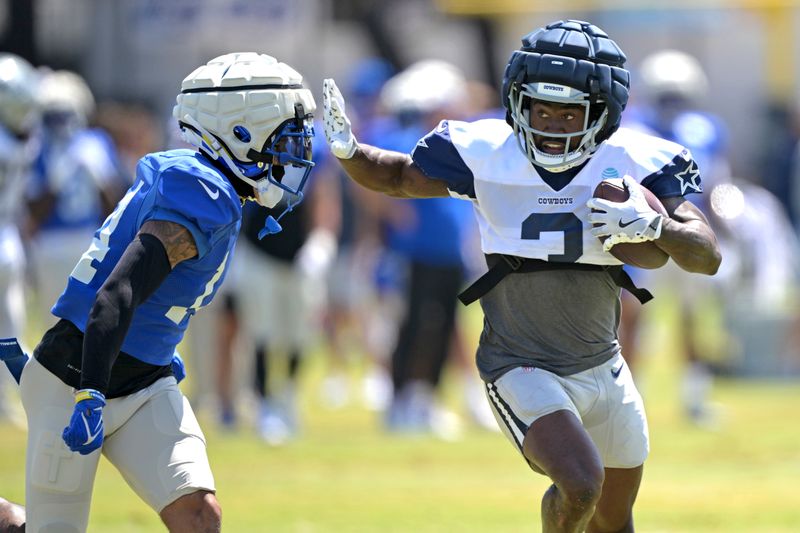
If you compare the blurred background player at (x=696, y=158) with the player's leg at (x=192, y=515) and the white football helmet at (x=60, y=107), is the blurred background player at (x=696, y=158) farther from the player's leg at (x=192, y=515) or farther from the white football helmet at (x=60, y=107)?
the player's leg at (x=192, y=515)

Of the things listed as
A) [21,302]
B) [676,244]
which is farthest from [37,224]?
[676,244]

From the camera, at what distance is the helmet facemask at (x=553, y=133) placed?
4945 mm

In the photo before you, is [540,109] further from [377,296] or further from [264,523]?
[377,296]

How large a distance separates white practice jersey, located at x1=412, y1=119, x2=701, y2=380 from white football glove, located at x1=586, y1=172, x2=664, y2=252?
0.22 metres

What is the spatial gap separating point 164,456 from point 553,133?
1.64m

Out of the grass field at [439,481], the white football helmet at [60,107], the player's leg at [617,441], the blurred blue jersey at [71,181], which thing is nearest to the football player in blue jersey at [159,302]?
the player's leg at [617,441]

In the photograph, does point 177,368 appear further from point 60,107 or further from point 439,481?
point 60,107

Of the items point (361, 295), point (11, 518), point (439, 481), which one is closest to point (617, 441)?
point (11, 518)

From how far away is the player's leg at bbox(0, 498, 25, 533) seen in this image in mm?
4816

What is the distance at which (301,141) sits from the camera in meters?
4.93

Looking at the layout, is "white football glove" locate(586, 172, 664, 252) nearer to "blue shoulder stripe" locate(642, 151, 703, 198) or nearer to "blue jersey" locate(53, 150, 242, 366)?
"blue shoulder stripe" locate(642, 151, 703, 198)

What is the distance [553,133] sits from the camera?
16.2 ft

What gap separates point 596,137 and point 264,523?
9.95ft

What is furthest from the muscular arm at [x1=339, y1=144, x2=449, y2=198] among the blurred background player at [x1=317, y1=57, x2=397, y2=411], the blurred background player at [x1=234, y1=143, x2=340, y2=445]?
the blurred background player at [x1=317, y1=57, x2=397, y2=411]
